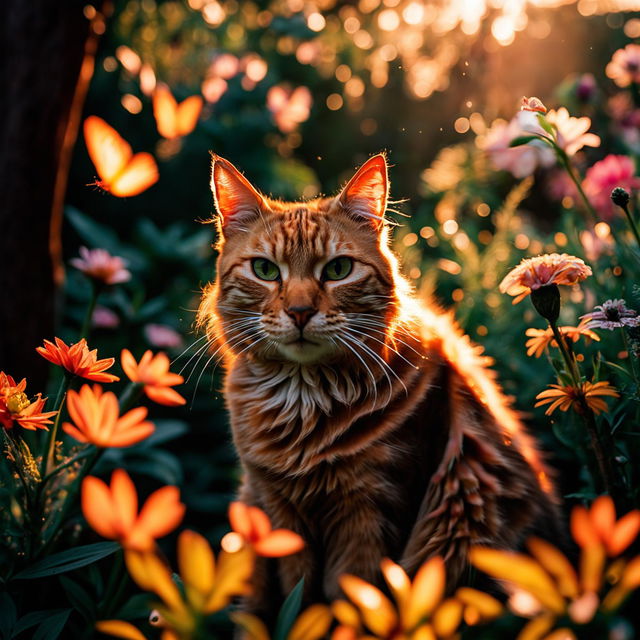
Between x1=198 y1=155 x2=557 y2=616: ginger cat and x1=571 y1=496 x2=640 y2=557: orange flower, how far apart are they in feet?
2.12

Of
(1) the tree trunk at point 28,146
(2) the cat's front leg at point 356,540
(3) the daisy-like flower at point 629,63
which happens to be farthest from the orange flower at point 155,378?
(3) the daisy-like flower at point 629,63

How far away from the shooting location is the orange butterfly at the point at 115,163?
963 mm

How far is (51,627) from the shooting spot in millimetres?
978

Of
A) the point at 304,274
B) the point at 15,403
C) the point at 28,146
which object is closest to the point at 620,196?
the point at 304,274

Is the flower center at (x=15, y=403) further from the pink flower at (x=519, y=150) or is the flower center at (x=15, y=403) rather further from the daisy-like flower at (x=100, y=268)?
the pink flower at (x=519, y=150)

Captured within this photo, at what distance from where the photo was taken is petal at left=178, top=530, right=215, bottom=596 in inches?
20.9

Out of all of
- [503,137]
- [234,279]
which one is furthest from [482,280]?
[234,279]

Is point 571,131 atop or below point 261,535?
atop

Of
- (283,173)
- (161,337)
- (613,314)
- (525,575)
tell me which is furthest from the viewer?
(283,173)

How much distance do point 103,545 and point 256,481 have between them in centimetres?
41

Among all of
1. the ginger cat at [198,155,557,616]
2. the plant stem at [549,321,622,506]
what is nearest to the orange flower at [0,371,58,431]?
the ginger cat at [198,155,557,616]

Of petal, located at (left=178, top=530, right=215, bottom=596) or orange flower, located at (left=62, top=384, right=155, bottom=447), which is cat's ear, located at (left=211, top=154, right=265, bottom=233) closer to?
orange flower, located at (left=62, top=384, right=155, bottom=447)

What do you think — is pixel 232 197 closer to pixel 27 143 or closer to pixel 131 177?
pixel 131 177

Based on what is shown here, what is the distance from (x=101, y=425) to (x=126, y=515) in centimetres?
21
